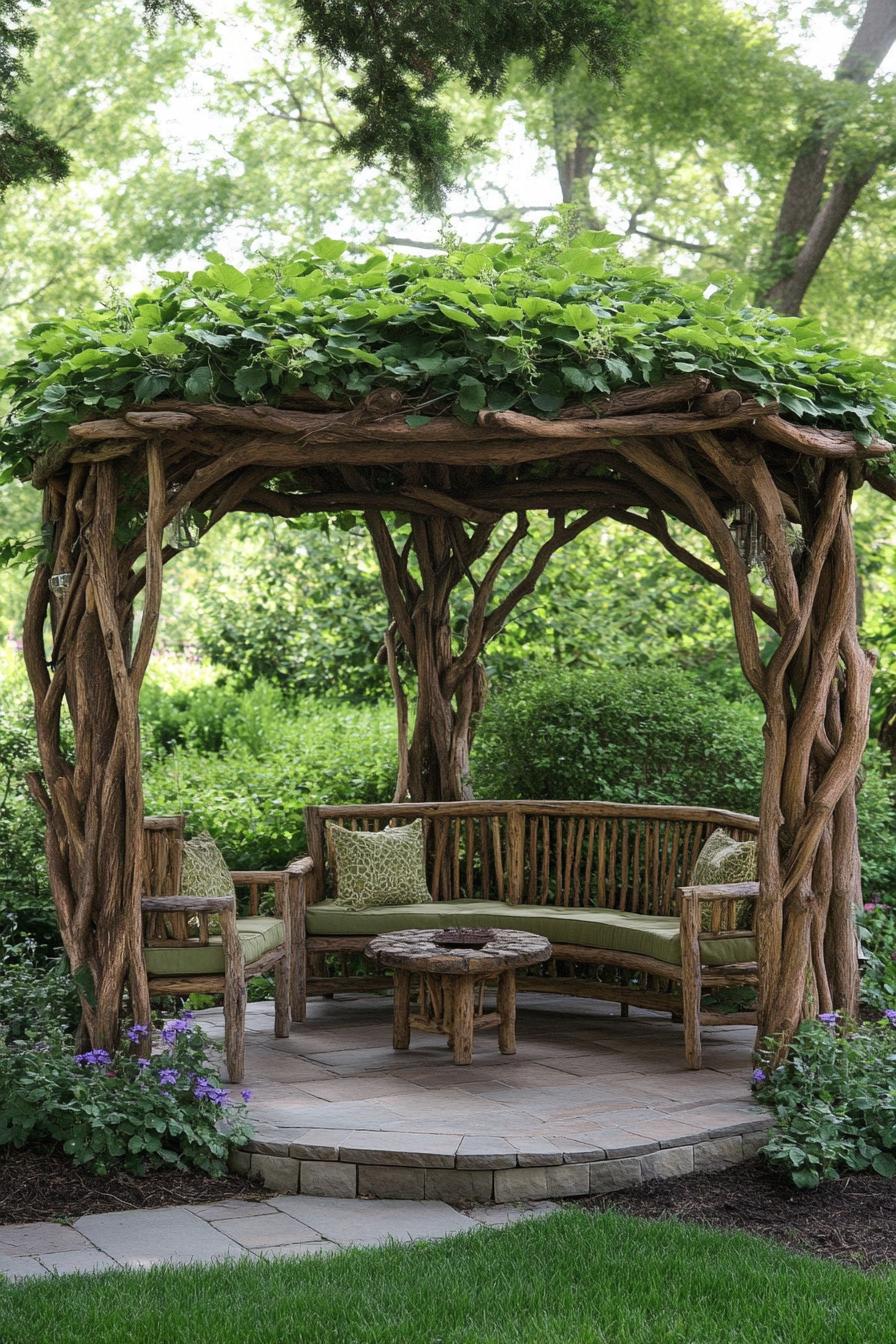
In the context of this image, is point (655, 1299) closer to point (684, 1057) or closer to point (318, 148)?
point (684, 1057)

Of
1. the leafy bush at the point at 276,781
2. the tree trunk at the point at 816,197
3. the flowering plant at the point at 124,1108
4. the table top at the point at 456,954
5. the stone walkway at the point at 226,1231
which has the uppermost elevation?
the tree trunk at the point at 816,197

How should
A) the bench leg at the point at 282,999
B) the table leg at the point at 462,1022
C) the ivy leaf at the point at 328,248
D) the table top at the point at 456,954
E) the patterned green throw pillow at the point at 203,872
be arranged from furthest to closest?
the bench leg at the point at 282,999
the patterned green throw pillow at the point at 203,872
the table leg at the point at 462,1022
the table top at the point at 456,954
the ivy leaf at the point at 328,248

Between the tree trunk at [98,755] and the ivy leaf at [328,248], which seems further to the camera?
the ivy leaf at [328,248]

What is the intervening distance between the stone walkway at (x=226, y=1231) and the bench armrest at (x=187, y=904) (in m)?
1.22

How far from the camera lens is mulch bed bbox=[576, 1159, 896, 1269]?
4.04 metres

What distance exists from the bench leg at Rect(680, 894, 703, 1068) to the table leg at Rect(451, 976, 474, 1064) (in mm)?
887

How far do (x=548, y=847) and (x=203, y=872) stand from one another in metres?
2.07

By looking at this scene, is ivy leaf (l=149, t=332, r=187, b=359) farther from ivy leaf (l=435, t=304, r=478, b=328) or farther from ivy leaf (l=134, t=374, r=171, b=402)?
ivy leaf (l=435, t=304, r=478, b=328)

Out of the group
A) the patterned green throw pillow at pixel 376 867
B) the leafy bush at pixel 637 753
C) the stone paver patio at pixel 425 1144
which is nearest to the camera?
the stone paver patio at pixel 425 1144

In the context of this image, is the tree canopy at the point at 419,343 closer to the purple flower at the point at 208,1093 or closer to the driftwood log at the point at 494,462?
the driftwood log at the point at 494,462

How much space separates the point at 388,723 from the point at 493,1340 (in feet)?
23.3

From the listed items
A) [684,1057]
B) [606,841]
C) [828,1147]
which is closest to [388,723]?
[606,841]

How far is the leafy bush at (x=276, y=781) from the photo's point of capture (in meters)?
8.51

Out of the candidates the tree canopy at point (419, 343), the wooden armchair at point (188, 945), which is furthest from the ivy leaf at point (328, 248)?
the wooden armchair at point (188, 945)
